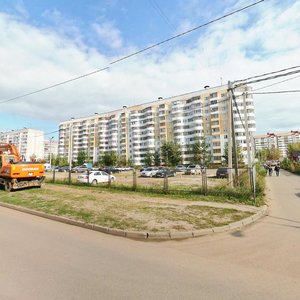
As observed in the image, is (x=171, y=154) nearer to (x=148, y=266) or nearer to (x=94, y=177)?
(x=94, y=177)

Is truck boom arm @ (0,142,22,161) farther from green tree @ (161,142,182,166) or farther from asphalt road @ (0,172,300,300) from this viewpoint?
green tree @ (161,142,182,166)

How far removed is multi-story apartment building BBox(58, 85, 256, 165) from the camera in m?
75.1

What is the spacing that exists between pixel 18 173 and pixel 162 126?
7458 cm

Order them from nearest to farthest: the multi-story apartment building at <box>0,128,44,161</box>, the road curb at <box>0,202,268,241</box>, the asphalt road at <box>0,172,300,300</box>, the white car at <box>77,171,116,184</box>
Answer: the asphalt road at <box>0,172,300,300</box>
the road curb at <box>0,202,268,241</box>
the white car at <box>77,171,116,184</box>
the multi-story apartment building at <box>0,128,44,161</box>

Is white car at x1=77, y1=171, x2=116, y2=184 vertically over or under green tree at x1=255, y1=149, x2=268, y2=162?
under

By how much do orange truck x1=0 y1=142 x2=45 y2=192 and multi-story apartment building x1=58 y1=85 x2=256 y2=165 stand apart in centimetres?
5568

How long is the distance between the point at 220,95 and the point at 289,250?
3007 inches

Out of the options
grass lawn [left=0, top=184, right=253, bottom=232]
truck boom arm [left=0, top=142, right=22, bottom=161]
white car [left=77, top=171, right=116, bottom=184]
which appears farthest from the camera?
white car [left=77, top=171, right=116, bottom=184]

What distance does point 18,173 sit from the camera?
15828 millimetres

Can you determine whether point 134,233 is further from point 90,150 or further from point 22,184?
point 90,150

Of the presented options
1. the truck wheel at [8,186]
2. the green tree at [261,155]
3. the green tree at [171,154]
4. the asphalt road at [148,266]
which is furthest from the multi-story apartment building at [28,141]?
the asphalt road at [148,266]

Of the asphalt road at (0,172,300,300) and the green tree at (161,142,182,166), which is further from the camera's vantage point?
the green tree at (161,142,182,166)

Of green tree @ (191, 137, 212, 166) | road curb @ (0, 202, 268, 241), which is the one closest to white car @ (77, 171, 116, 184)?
road curb @ (0, 202, 268, 241)

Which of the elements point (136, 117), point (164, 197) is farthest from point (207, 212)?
point (136, 117)
